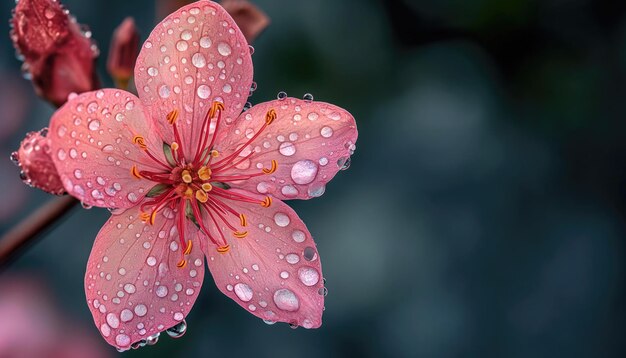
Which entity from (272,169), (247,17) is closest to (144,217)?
(272,169)

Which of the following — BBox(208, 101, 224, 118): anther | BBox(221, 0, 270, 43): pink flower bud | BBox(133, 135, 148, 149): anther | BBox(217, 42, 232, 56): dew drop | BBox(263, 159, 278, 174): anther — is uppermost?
BBox(217, 42, 232, 56): dew drop

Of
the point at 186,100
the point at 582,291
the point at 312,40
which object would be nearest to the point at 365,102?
the point at 312,40

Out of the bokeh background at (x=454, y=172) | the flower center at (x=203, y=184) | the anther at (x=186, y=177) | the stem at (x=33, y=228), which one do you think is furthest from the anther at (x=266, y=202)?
the bokeh background at (x=454, y=172)

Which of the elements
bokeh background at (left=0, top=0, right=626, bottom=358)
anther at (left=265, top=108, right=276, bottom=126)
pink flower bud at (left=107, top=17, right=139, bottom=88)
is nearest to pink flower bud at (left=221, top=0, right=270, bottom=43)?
pink flower bud at (left=107, top=17, right=139, bottom=88)

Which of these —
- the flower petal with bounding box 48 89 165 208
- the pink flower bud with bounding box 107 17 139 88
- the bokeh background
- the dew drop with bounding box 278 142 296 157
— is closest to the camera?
the flower petal with bounding box 48 89 165 208

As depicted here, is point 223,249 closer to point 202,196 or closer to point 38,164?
point 202,196

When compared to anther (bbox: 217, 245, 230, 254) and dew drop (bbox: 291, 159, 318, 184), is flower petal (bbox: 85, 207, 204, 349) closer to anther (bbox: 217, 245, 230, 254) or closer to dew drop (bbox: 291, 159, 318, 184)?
anther (bbox: 217, 245, 230, 254)

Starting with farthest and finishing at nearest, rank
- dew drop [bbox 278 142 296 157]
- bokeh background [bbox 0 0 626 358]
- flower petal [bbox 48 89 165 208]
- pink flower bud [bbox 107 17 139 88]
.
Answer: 1. bokeh background [bbox 0 0 626 358]
2. pink flower bud [bbox 107 17 139 88]
3. dew drop [bbox 278 142 296 157]
4. flower petal [bbox 48 89 165 208]

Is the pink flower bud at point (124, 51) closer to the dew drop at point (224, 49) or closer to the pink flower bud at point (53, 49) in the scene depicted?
the pink flower bud at point (53, 49)
